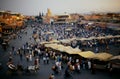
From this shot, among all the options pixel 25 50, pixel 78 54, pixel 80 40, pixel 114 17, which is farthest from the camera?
pixel 114 17

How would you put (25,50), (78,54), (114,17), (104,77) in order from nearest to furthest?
1. (104,77)
2. (78,54)
3. (25,50)
4. (114,17)

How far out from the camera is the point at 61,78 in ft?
32.3

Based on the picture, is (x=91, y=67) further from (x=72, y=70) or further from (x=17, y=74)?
(x=17, y=74)

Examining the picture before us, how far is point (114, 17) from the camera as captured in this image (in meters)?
31.2

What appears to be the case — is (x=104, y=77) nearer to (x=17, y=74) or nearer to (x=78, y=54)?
(x=78, y=54)

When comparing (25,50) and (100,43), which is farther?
(100,43)

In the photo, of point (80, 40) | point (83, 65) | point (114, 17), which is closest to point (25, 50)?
point (80, 40)

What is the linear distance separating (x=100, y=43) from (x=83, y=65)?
26.0 feet

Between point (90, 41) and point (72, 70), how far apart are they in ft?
30.0

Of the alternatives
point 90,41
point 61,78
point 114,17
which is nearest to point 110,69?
point 61,78

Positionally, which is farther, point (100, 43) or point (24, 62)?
point (100, 43)

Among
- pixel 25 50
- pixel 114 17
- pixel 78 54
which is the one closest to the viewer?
pixel 78 54

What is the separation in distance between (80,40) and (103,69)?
7842 millimetres

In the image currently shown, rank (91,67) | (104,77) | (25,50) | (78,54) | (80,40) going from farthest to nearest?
1. (80,40)
2. (25,50)
3. (78,54)
4. (91,67)
5. (104,77)
